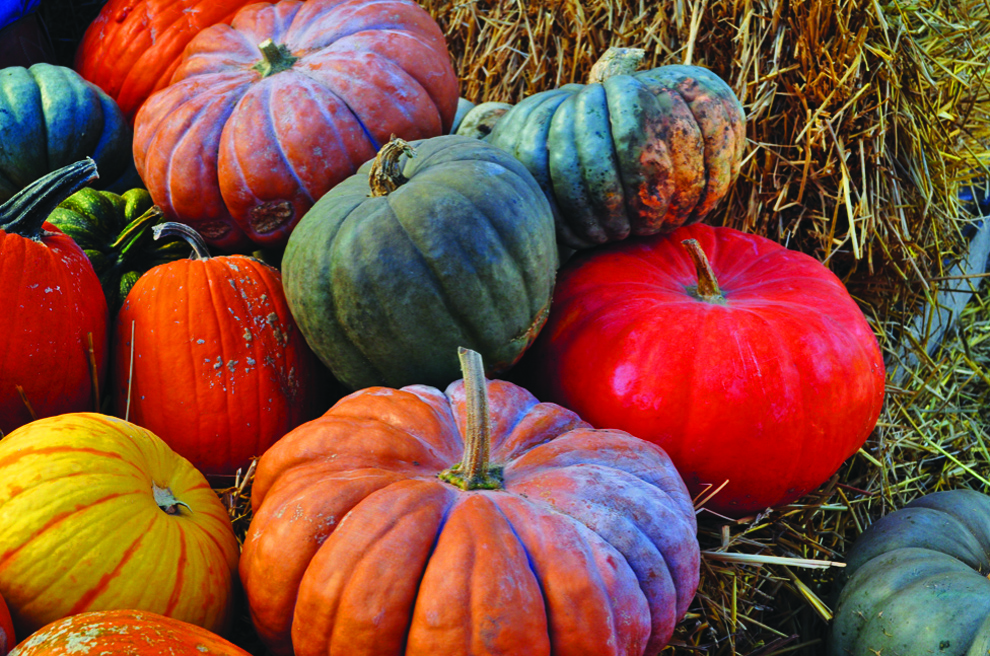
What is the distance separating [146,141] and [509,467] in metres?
1.62

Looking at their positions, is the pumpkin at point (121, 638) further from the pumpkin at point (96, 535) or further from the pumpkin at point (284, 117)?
the pumpkin at point (284, 117)

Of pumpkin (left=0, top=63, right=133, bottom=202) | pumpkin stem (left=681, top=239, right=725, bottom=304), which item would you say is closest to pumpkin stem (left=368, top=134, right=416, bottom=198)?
pumpkin stem (left=681, top=239, right=725, bottom=304)

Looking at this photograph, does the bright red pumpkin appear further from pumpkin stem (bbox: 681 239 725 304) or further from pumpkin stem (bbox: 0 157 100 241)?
pumpkin stem (bbox: 681 239 725 304)

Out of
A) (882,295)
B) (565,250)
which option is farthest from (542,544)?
(882,295)

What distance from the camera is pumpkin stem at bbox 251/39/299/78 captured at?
2268 millimetres

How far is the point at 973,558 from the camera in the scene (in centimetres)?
194

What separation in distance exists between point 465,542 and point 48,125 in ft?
7.02

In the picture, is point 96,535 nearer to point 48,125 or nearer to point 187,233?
point 187,233

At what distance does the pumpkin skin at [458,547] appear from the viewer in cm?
122

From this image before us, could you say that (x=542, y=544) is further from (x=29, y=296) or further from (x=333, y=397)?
(x=29, y=296)

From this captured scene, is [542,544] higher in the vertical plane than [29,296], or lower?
lower

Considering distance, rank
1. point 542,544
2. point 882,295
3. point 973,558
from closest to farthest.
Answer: point 542,544 → point 973,558 → point 882,295

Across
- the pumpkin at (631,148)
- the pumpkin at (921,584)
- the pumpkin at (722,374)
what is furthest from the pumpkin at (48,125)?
the pumpkin at (921,584)

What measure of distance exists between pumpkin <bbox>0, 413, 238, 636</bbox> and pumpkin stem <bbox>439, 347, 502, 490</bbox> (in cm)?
53
